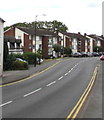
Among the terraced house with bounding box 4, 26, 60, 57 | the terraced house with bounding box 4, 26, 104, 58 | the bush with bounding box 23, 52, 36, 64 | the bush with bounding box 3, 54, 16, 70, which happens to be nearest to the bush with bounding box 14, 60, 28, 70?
the bush with bounding box 3, 54, 16, 70

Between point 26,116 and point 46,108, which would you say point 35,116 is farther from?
point 46,108

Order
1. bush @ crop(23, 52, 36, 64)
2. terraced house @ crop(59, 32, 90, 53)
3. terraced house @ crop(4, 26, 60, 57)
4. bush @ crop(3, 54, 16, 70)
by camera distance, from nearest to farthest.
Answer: bush @ crop(3, 54, 16, 70) → bush @ crop(23, 52, 36, 64) → terraced house @ crop(4, 26, 60, 57) → terraced house @ crop(59, 32, 90, 53)

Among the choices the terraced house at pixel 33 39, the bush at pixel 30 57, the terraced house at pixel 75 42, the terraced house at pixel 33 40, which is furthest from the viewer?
the terraced house at pixel 75 42

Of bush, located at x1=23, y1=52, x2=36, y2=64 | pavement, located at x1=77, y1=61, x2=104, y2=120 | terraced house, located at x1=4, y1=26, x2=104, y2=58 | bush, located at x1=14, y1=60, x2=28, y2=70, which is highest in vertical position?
terraced house, located at x1=4, y1=26, x2=104, y2=58

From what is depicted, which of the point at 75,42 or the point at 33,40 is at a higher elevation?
the point at 75,42

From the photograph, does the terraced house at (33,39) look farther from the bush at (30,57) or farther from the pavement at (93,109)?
the pavement at (93,109)

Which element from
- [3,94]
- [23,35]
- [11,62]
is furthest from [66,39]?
[3,94]

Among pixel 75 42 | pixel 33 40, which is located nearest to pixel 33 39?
pixel 33 40

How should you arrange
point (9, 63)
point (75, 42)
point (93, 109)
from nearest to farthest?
1. point (93, 109)
2. point (9, 63)
3. point (75, 42)

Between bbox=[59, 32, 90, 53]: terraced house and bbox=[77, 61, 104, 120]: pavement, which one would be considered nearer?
bbox=[77, 61, 104, 120]: pavement

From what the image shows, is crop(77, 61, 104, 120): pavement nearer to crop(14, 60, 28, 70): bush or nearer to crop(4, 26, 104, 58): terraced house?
crop(14, 60, 28, 70): bush

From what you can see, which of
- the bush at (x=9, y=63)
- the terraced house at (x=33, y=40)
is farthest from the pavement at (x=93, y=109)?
the terraced house at (x=33, y=40)

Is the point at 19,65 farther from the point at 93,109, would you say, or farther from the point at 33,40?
the point at 33,40

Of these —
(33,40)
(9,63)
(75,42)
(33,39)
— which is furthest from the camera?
(75,42)
